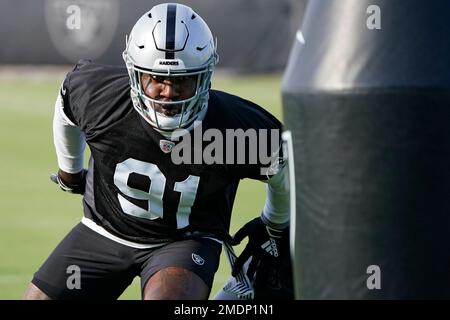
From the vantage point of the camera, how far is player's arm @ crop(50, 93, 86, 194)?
17.0 ft

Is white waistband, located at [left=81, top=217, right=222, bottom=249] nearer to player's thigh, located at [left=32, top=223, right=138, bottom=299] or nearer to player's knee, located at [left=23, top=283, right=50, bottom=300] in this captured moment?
player's thigh, located at [left=32, top=223, right=138, bottom=299]

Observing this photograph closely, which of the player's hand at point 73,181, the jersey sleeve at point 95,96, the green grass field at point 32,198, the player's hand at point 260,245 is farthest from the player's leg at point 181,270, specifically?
the green grass field at point 32,198

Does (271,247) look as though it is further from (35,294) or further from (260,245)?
(35,294)

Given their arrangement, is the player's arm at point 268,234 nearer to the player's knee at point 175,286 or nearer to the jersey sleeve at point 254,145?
the jersey sleeve at point 254,145

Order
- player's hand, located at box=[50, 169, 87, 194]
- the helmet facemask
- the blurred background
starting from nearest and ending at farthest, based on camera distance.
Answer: the helmet facemask
player's hand, located at box=[50, 169, 87, 194]
the blurred background

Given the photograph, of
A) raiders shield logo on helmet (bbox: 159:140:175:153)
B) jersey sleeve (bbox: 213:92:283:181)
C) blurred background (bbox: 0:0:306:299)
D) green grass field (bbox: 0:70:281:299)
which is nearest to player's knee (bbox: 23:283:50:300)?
raiders shield logo on helmet (bbox: 159:140:175:153)

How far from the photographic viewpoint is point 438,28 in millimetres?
3449

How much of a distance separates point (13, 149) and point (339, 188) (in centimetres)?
1005

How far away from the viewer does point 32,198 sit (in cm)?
1025

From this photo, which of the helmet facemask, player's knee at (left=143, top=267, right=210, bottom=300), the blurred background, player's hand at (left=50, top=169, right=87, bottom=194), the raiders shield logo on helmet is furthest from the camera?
the blurred background

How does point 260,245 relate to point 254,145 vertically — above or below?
below

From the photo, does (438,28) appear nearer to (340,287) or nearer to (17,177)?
(340,287)

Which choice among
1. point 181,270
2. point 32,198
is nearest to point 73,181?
point 181,270

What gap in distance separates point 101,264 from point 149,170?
0.49m
